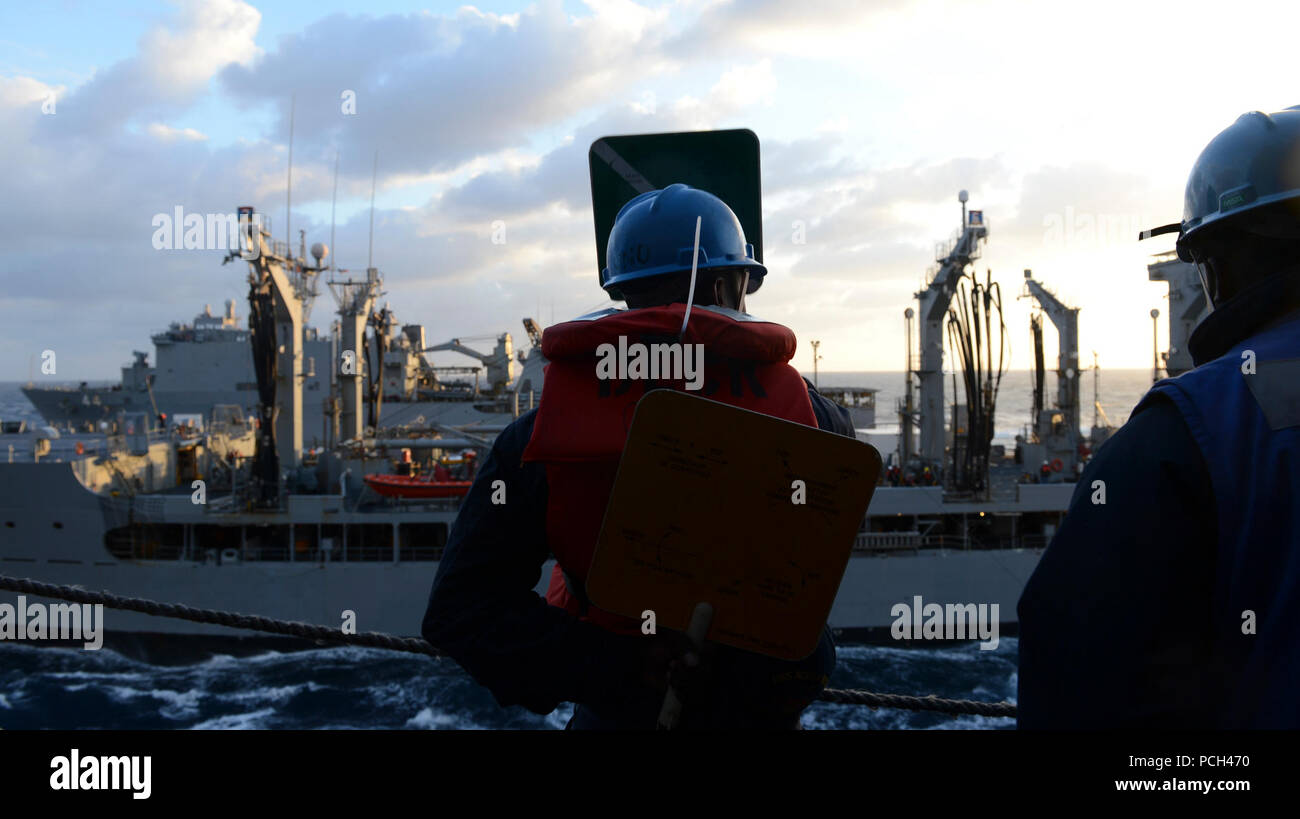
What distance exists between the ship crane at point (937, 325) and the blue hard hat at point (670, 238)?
70.4 ft

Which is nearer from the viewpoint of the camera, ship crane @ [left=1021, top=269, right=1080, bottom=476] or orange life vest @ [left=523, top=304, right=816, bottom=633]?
orange life vest @ [left=523, top=304, right=816, bottom=633]

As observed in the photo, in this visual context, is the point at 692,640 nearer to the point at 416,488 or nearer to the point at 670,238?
the point at 670,238

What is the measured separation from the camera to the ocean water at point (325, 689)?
16.3 metres

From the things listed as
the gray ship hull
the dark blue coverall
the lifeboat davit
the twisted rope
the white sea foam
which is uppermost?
the dark blue coverall

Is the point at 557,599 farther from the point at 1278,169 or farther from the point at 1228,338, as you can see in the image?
the point at 1278,169

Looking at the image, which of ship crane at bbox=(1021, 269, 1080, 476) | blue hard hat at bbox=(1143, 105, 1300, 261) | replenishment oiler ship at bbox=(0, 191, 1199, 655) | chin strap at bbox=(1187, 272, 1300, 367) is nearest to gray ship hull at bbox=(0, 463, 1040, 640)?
replenishment oiler ship at bbox=(0, 191, 1199, 655)

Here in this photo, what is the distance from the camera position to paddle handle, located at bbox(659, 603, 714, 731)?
4.87ft

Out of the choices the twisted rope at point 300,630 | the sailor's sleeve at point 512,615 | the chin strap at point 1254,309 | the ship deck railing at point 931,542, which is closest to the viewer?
the chin strap at point 1254,309

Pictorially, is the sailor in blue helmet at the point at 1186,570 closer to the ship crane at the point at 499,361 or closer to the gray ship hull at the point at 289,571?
the gray ship hull at the point at 289,571

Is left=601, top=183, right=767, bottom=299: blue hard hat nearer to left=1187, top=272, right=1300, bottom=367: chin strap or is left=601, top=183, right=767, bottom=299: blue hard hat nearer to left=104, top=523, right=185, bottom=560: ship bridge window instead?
left=1187, top=272, right=1300, bottom=367: chin strap

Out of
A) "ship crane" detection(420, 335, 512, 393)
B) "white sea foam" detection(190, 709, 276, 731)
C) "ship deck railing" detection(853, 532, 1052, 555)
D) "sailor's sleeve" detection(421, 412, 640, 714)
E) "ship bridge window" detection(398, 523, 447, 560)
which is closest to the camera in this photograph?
"sailor's sleeve" detection(421, 412, 640, 714)

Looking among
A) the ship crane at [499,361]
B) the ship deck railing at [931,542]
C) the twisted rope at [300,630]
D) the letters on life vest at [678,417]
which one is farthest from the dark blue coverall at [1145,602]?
the ship crane at [499,361]

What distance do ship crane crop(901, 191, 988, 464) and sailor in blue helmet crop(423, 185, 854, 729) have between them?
859 inches
